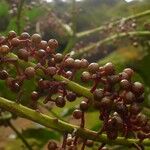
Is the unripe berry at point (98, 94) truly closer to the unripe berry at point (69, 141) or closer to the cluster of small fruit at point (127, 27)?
the unripe berry at point (69, 141)

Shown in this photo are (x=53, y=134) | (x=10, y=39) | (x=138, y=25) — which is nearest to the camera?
(x=10, y=39)

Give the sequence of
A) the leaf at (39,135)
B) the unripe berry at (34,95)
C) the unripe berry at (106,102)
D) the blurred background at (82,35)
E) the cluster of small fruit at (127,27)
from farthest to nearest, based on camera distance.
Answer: the leaf at (39,135)
the cluster of small fruit at (127,27)
the blurred background at (82,35)
the unripe berry at (34,95)
the unripe berry at (106,102)

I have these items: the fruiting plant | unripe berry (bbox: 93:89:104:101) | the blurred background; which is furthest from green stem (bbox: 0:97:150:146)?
the blurred background

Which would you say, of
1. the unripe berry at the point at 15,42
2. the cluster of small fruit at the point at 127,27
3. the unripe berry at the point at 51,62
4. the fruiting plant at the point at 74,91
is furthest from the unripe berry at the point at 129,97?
the cluster of small fruit at the point at 127,27

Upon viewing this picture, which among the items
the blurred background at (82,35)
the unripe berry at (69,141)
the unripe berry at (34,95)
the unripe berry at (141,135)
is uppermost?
the unripe berry at (34,95)

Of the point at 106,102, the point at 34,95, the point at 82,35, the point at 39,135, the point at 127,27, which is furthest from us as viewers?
the point at 82,35

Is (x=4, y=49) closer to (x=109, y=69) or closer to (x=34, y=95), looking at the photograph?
(x=34, y=95)

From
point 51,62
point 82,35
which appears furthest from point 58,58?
point 82,35

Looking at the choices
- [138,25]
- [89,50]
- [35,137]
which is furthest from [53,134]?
[138,25]

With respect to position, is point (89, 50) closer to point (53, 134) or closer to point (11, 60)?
point (53, 134)
